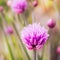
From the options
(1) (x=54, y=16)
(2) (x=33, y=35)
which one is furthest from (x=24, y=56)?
(1) (x=54, y=16)

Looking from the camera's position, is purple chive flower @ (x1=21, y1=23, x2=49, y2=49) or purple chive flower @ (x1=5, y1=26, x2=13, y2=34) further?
purple chive flower @ (x1=5, y1=26, x2=13, y2=34)

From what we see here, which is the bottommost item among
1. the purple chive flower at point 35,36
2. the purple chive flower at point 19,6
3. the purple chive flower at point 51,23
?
the purple chive flower at point 35,36

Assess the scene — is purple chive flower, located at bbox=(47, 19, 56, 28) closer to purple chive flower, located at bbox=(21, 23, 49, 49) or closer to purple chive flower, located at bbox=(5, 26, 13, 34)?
purple chive flower, located at bbox=(21, 23, 49, 49)

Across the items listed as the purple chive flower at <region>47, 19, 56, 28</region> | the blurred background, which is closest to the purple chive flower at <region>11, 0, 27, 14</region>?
the blurred background

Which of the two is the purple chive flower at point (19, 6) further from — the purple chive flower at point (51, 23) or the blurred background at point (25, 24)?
the purple chive flower at point (51, 23)

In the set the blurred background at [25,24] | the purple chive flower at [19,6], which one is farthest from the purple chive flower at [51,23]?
the purple chive flower at [19,6]

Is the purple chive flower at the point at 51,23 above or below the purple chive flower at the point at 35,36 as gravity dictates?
above
